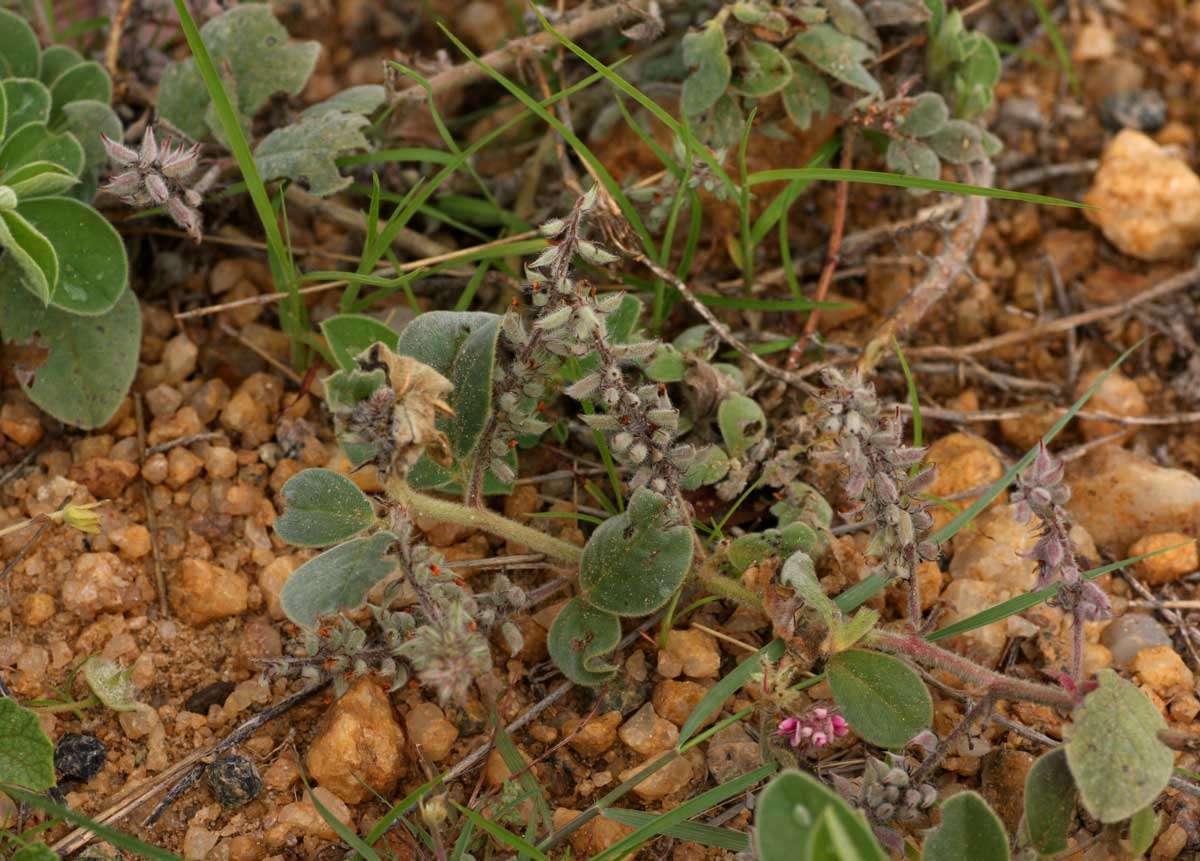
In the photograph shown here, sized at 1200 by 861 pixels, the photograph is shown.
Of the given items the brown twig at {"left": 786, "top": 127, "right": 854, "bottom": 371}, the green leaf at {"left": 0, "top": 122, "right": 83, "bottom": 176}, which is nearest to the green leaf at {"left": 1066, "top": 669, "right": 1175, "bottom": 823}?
the brown twig at {"left": 786, "top": 127, "right": 854, "bottom": 371}

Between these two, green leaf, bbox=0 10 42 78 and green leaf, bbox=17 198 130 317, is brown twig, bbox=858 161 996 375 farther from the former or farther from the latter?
green leaf, bbox=0 10 42 78

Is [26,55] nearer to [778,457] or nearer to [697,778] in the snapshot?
[778,457]

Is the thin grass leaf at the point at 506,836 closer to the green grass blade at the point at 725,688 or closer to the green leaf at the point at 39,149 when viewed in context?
the green grass blade at the point at 725,688

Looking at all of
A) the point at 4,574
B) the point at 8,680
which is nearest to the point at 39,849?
the point at 8,680

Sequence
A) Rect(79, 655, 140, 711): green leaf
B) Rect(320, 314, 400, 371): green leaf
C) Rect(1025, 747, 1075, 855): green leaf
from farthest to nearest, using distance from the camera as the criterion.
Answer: Rect(320, 314, 400, 371): green leaf → Rect(79, 655, 140, 711): green leaf → Rect(1025, 747, 1075, 855): green leaf

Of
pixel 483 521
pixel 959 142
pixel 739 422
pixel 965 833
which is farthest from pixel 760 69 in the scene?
pixel 965 833

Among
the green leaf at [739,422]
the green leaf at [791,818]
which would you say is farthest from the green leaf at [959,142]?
the green leaf at [791,818]
